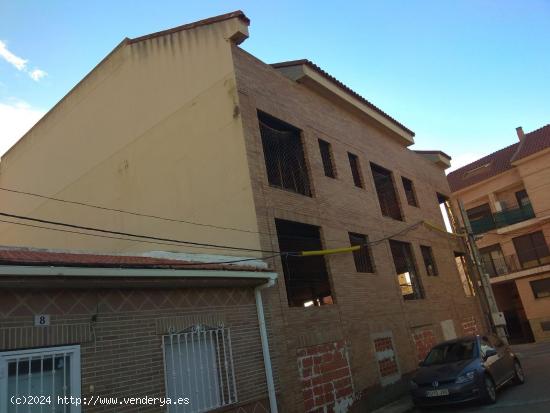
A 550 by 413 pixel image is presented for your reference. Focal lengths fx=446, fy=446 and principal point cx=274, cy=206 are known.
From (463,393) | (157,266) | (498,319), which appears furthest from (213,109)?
(498,319)

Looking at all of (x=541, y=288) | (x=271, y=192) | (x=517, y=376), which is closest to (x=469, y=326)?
(x=517, y=376)

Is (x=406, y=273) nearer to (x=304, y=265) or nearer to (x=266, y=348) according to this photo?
(x=304, y=265)

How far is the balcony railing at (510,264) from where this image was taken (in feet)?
85.9

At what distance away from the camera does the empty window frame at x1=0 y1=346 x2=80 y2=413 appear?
5.23 meters

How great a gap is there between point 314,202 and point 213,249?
296cm

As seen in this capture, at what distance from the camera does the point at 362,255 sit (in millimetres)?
12891

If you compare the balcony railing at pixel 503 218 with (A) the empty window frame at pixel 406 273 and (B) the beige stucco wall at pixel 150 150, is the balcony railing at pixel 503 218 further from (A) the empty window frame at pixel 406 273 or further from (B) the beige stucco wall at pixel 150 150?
(B) the beige stucco wall at pixel 150 150

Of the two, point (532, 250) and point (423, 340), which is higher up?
point (532, 250)

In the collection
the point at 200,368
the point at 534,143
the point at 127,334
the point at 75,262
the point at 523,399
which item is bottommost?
the point at 523,399

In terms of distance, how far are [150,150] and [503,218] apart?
78.0ft

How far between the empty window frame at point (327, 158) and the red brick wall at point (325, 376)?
16.0 feet

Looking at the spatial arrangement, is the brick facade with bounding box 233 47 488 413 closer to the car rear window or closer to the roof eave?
the roof eave

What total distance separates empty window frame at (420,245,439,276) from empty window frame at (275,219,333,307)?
6.56m

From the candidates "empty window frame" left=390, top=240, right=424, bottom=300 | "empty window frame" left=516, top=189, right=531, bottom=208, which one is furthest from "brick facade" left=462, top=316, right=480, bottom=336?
"empty window frame" left=516, top=189, right=531, bottom=208
